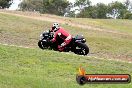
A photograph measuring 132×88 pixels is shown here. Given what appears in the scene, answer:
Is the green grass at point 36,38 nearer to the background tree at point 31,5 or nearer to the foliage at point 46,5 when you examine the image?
the foliage at point 46,5

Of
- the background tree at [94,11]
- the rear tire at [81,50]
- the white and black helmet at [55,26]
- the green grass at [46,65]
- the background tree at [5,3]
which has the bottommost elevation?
the background tree at [94,11]

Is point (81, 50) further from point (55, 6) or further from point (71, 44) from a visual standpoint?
point (55, 6)

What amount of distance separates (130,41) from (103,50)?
6779 millimetres

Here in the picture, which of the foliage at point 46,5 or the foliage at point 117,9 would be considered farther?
the foliage at point 117,9

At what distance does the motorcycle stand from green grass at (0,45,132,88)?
370 centimetres

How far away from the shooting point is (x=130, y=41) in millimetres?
35781

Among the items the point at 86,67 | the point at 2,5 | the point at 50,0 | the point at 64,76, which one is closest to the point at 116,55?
the point at 86,67

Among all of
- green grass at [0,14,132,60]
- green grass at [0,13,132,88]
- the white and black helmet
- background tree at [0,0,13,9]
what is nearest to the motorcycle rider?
the white and black helmet

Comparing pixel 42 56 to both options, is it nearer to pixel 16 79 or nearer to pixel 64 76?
pixel 64 76

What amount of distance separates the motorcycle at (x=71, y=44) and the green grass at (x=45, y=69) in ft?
12.2

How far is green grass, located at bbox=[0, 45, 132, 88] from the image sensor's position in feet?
42.8

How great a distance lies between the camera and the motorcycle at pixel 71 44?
23.4 meters

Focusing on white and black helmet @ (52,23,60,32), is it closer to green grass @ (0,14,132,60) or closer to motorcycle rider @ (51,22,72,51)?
motorcycle rider @ (51,22,72,51)

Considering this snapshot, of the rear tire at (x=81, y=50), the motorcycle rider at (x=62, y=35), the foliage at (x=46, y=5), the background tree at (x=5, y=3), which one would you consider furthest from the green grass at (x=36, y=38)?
the foliage at (x=46, y=5)
